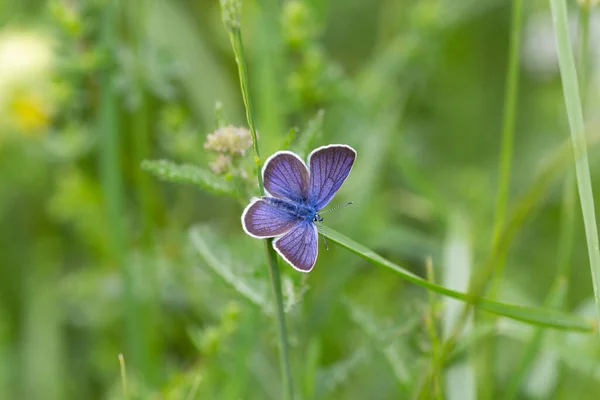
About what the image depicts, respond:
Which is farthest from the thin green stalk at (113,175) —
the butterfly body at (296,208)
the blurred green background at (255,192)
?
the butterfly body at (296,208)

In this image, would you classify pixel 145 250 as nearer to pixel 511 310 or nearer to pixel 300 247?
pixel 300 247

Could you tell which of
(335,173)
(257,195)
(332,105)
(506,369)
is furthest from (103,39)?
(506,369)

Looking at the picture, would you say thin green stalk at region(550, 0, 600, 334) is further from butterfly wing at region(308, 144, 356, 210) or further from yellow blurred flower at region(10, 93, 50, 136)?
yellow blurred flower at region(10, 93, 50, 136)

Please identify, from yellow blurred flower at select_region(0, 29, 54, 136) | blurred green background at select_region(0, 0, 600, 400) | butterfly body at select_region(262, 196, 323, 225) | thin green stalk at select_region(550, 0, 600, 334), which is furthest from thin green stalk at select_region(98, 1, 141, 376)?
thin green stalk at select_region(550, 0, 600, 334)

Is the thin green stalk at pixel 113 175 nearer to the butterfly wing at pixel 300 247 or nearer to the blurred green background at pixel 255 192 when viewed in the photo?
the blurred green background at pixel 255 192

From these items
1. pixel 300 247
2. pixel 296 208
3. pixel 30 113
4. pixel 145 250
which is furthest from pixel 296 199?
pixel 30 113

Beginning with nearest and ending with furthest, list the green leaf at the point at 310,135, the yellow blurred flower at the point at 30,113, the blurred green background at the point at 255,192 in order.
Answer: the green leaf at the point at 310,135, the blurred green background at the point at 255,192, the yellow blurred flower at the point at 30,113

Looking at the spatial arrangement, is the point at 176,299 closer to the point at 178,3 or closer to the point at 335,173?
the point at 335,173
